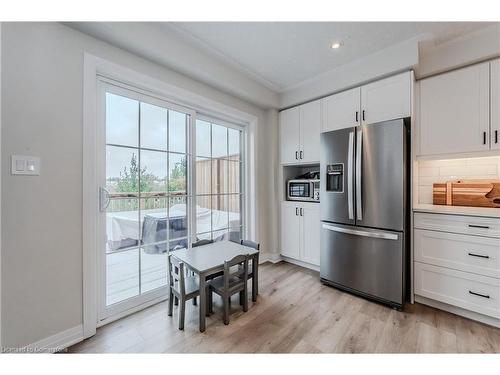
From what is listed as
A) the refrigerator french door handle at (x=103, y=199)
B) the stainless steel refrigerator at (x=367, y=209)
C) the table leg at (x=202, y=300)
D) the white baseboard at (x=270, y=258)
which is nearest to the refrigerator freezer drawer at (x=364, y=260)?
the stainless steel refrigerator at (x=367, y=209)

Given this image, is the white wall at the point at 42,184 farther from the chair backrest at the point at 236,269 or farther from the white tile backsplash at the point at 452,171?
the white tile backsplash at the point at 452,171

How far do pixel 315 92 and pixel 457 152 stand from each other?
1612 millimetres

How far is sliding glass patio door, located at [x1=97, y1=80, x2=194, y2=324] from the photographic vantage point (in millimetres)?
1785

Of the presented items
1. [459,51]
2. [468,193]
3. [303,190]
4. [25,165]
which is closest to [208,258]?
[25,165]

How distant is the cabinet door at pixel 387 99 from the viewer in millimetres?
2031

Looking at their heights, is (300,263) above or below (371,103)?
below

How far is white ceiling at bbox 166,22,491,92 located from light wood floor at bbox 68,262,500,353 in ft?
8.19

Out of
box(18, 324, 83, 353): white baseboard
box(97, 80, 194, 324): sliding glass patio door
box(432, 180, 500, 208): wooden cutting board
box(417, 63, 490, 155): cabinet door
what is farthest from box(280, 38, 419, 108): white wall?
box(18, 324, 83, 353): white baseboard

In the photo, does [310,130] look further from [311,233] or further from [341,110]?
[311,233]

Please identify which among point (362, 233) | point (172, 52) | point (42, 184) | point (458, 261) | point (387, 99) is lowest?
point (458, 261)

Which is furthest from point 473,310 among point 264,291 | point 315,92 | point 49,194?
point 49,194

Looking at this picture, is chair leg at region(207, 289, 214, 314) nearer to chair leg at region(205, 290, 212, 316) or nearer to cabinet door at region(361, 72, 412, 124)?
chair leg at region(205, 290, 212, 316)

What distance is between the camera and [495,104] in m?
1.86

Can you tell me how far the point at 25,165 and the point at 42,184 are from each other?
14 cm
